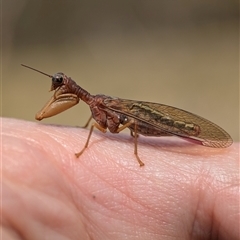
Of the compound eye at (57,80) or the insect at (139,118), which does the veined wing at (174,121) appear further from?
the compound eye at (57,80)

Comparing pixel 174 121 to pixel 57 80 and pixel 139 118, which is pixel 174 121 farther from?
pixel 57 80

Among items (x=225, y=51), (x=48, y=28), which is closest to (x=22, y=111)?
(x=48, y=28)

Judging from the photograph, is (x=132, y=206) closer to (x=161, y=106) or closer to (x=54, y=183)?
(x=54, y=183)

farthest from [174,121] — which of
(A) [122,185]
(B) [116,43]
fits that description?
(B) [116,43]

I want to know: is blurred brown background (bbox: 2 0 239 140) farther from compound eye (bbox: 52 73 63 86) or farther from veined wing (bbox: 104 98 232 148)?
compound eye (bbox: 52 73 63 86)

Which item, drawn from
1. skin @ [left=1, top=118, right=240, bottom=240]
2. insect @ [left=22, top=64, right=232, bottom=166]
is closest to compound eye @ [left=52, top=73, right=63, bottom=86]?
insect @ [left=22, top=64, right=232, bottom=166]

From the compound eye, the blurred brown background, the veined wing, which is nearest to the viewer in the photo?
the compound eye
